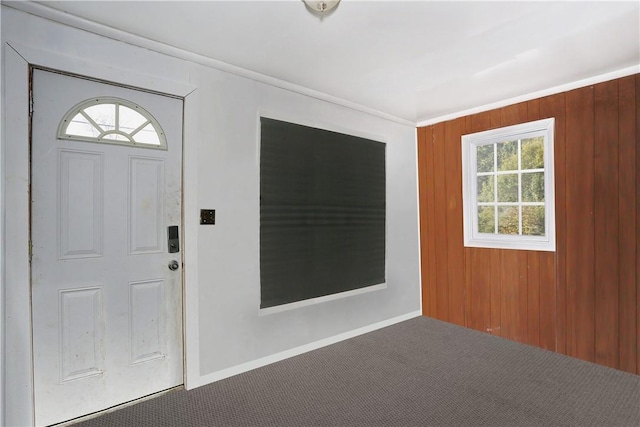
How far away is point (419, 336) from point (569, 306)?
4.66 feet

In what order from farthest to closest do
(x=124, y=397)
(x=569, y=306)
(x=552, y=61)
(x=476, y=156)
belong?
(x=476, y=156), (x=569, y=306), (x=552, y=61), (x=124, y=397)

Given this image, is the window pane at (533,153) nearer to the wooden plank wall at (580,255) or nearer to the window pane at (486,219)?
the wooden plank wall at (580,255)

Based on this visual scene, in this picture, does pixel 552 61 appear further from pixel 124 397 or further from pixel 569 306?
pixel 124 397


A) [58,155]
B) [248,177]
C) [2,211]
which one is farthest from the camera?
[248,177]

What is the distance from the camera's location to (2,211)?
1815 mm

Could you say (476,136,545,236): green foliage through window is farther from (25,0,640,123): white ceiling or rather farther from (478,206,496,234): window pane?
(25,0,640,123): white ceiling

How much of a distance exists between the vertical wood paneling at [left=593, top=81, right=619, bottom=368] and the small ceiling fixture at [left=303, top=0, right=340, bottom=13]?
256 cm

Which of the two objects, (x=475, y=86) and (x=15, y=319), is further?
(x=475, y=86)

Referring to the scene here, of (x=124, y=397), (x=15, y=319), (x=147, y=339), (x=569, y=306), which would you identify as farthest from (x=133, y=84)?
(x=569, y=306)

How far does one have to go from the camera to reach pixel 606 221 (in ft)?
9.41

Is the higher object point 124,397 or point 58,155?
point 58,155

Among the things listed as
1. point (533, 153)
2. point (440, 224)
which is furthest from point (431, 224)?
point (533, 153)

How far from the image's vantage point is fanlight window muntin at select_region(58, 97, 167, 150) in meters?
2.10

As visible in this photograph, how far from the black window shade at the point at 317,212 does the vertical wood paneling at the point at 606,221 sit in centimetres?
198
